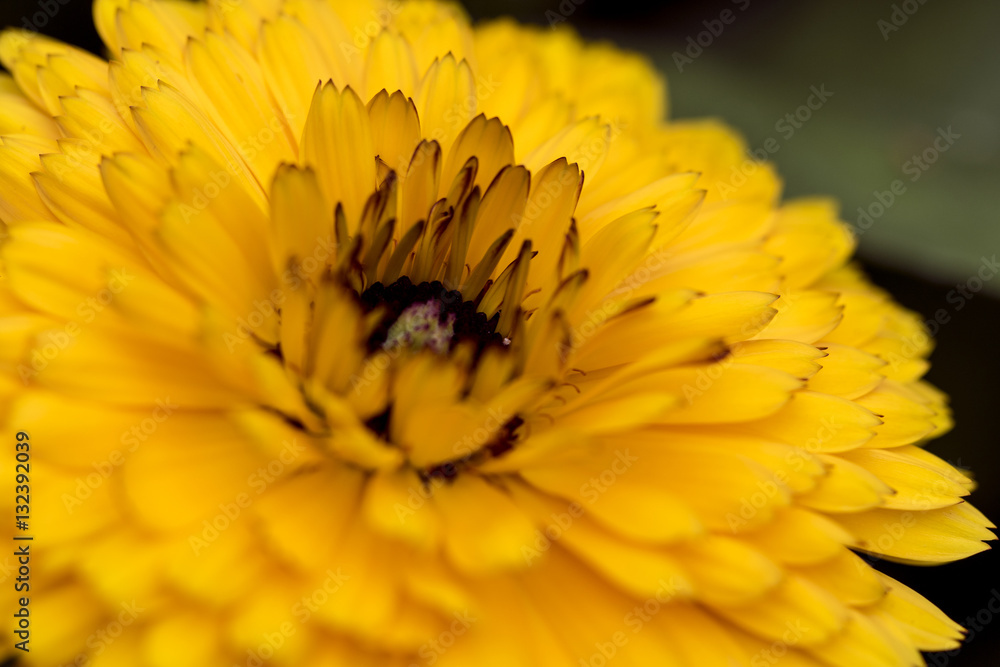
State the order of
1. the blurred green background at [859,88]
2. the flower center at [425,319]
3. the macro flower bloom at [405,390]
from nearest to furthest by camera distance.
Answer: the macro flower bloom at [405,390]
the flower center at [425,319]
the blurred green background at [859,88]

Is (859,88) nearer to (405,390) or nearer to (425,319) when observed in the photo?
(425,319)

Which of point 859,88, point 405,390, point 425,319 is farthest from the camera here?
point 859,88

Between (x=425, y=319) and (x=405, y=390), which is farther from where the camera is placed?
(x=425, y=319)

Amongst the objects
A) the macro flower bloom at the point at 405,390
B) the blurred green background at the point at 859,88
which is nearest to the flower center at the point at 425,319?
the macro flower bloom at the point at 405,390

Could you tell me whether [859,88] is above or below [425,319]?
above

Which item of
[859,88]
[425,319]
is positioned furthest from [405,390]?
[859,88]

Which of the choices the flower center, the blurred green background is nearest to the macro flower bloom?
the flower center

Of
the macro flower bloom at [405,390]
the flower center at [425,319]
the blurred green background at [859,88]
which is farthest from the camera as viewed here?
the blurred green background at [859,88]

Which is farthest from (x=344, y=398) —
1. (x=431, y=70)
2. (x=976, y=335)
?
(x=976, y=335)

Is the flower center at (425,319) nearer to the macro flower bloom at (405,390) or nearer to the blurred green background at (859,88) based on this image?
the macro flower bloom at (405,390)
